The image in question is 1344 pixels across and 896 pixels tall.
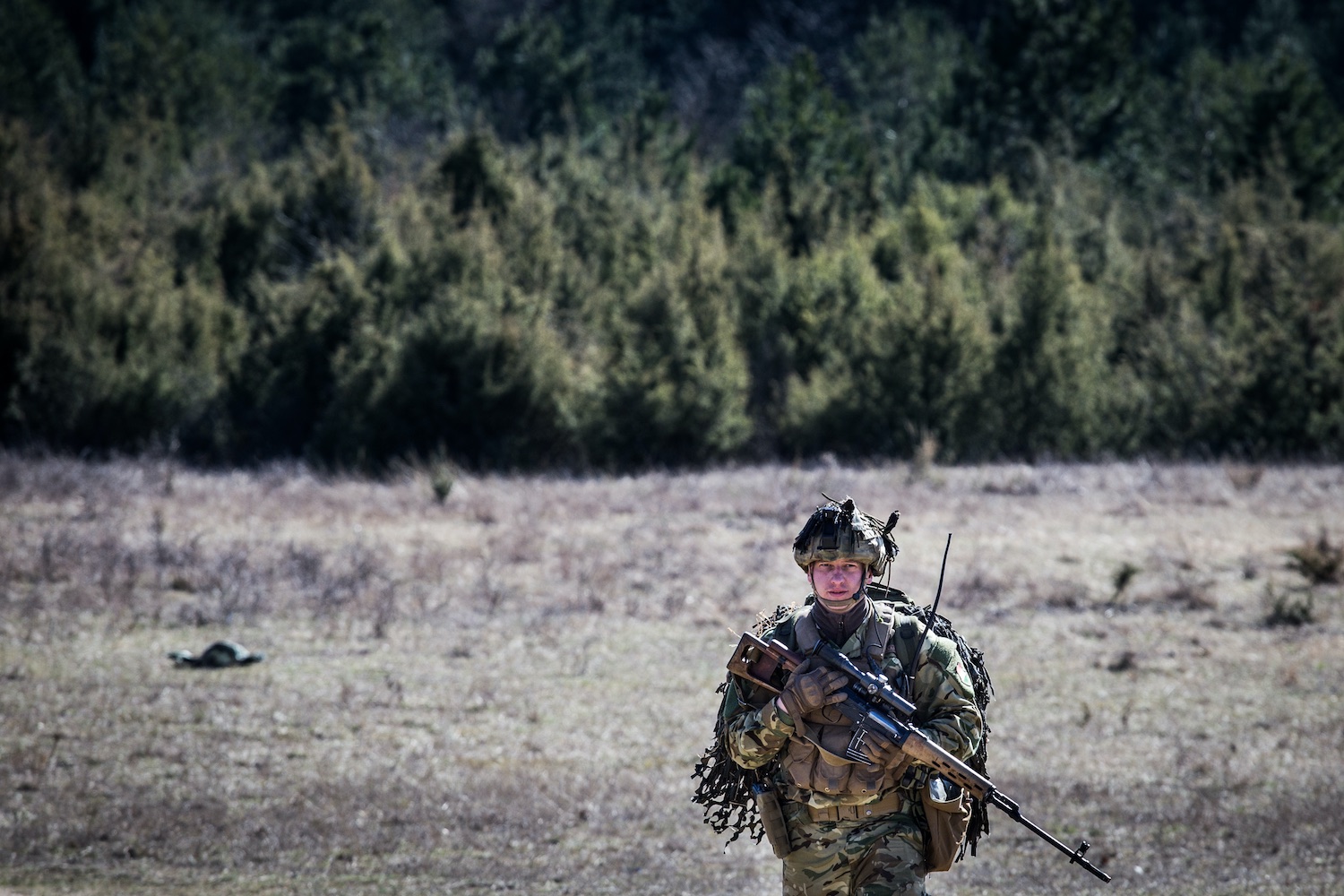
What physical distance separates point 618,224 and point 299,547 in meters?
24.1

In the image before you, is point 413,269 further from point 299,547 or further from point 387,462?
point 299,547

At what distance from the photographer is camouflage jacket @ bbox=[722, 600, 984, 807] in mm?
5453

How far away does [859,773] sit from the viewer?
547 centimetres

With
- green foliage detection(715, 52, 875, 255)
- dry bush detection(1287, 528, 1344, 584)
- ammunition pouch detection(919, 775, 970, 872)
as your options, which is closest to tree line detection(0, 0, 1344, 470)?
green foliage detection(715, 52, 875, 255)

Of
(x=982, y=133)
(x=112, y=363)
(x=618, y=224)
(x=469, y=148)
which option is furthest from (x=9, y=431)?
(x=982, y=133)

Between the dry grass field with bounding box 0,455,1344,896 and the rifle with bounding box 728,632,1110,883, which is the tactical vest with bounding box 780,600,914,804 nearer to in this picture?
the rifle with bounding box 728,632,1110,883

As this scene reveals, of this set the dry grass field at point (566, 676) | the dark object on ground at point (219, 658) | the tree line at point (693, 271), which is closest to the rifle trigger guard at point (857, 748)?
the dry grass field at point (566, 676)

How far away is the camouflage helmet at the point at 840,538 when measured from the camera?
5.48 m

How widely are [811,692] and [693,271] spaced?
92.4 ft

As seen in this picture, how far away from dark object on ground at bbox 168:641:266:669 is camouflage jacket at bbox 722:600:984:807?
8.43 metres

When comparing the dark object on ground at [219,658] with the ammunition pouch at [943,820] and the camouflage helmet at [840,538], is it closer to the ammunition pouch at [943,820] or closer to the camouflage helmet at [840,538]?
the camouflage helmet at [840,538]

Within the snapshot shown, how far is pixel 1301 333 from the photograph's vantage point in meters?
29.1

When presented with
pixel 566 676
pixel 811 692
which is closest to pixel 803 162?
pixel 566 676

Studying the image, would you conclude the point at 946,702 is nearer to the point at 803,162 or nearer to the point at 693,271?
the point at 693,271
